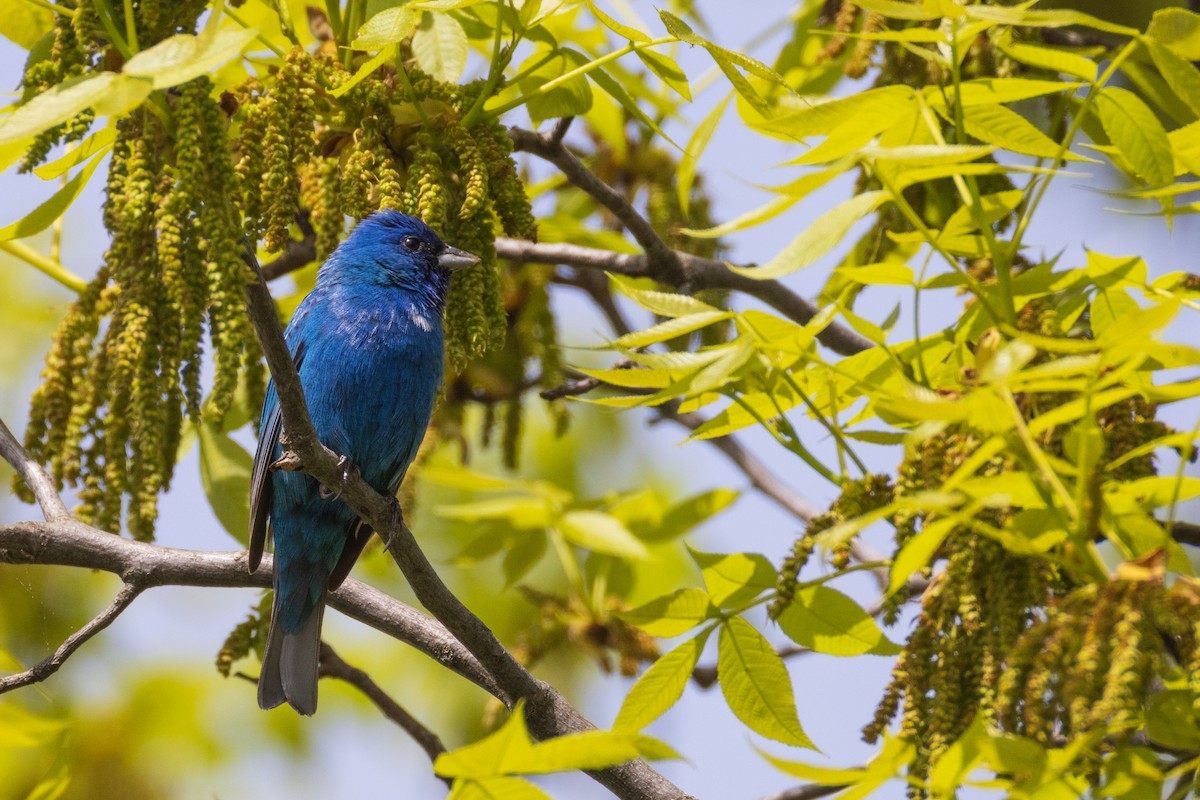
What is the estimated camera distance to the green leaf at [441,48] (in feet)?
10.1

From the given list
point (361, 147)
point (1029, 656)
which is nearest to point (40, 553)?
point (361, 147)

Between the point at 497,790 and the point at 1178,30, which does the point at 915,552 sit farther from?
the point at 1178,30

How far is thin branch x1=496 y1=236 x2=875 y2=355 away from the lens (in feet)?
17.1

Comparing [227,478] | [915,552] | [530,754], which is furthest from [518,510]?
[915,552]

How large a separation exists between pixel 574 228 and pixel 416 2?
2531 mm

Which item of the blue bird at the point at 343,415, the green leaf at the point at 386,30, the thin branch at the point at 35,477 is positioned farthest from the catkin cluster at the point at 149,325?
the blue bird at the point at 343,415

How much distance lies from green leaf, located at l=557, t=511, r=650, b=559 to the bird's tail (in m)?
1.48

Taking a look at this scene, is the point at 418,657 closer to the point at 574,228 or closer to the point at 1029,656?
the point at 574,228

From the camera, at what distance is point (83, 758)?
580 centimetres

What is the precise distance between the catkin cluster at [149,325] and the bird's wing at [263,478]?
69cm

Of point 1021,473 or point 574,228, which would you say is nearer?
point 1021,473

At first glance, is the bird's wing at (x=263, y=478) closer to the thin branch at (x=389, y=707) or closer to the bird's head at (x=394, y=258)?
the bird's head at (x=394, y=258)

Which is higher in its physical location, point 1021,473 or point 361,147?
point 361,147

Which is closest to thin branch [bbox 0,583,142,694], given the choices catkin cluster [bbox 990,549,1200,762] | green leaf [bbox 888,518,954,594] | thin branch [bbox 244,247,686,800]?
thin branch [bbox 244,247,686,800]
